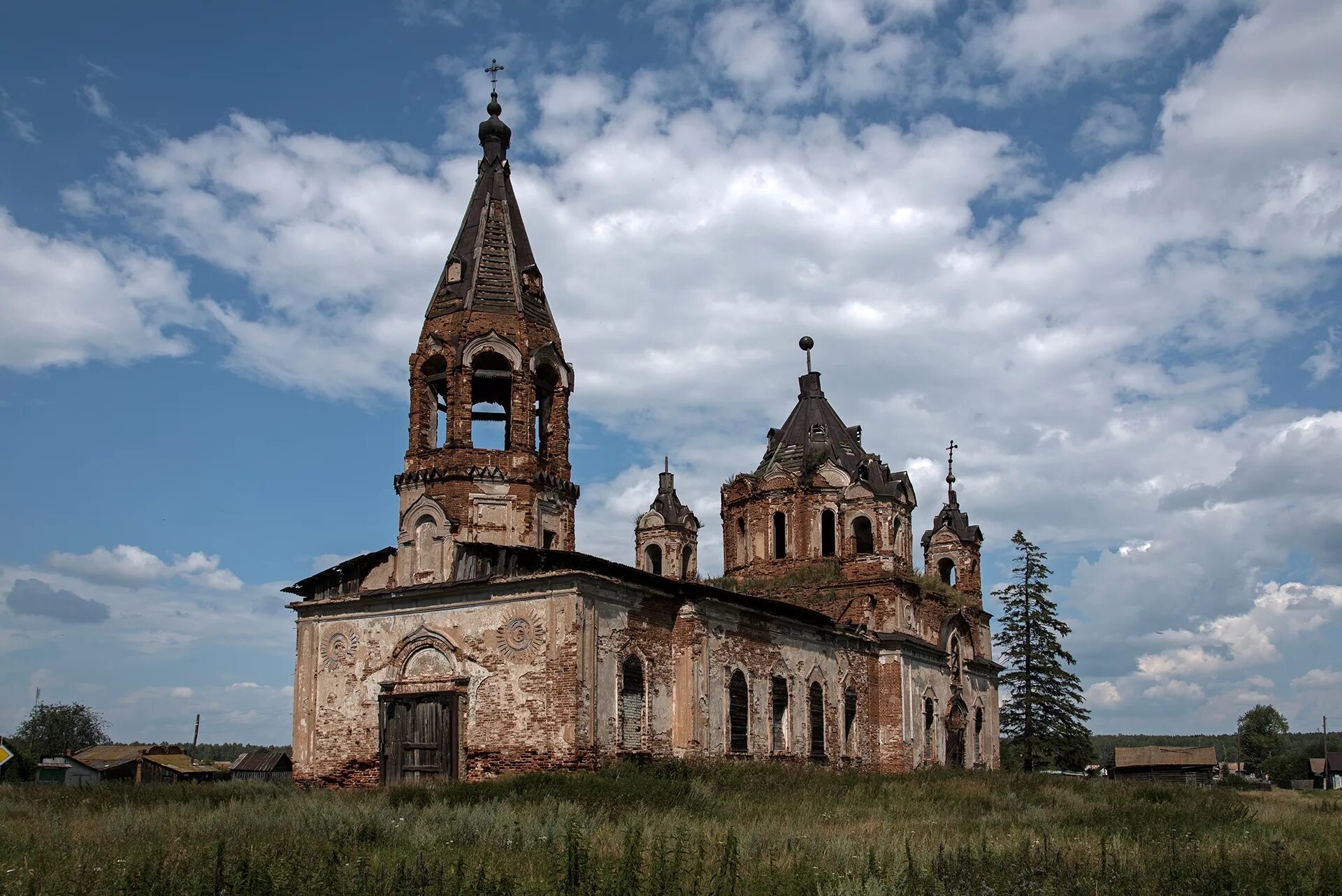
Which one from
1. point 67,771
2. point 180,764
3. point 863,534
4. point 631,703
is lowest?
point 67,771

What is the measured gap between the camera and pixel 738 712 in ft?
90.2

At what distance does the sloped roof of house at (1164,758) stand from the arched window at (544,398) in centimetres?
6053

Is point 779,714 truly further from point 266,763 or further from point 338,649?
point 266,763

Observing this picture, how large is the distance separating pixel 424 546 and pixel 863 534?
16.2 metres

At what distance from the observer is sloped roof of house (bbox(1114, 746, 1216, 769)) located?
74000mm

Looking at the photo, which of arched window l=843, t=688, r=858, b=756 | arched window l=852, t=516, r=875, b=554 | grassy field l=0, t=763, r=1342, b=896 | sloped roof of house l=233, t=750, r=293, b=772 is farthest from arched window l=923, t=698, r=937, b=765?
sloped roof of house l=233, t=750, r=293, b=772

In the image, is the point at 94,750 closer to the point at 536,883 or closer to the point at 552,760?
the point at 552,760

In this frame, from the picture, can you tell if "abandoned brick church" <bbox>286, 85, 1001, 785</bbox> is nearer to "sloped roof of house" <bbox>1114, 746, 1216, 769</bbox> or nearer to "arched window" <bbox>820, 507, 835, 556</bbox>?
"arched window" <bbox>820, 507, 835, 556</bbox>

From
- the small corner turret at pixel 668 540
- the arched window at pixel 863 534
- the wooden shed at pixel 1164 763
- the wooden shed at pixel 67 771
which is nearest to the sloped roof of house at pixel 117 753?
the wooden shed at pixel 67 771

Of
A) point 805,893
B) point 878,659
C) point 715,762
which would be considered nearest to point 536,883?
point 805,893

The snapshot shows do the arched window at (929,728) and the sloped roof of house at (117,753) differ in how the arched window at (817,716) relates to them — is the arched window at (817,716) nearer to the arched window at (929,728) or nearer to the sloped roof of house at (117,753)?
the arched window at (929,728)

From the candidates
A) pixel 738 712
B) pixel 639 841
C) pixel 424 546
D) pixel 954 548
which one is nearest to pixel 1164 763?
pixel 954 548

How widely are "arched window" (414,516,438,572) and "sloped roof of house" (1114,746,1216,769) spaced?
6288 centimetres

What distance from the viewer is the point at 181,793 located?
2070 cm
